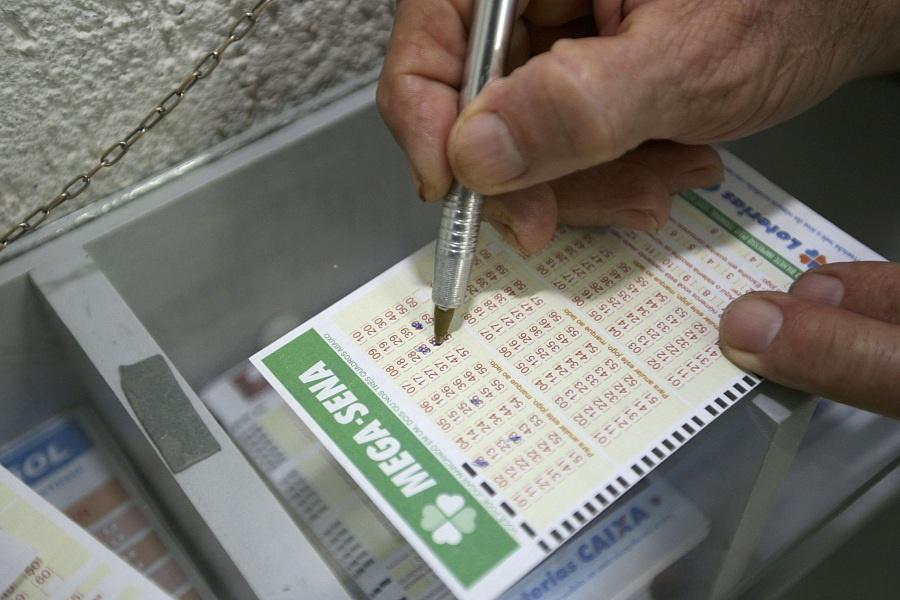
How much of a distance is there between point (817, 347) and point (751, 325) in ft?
0.12

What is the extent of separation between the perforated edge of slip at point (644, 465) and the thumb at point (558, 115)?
146 millimetres

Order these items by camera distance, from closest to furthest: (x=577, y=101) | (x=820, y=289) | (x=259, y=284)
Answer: (x=577, y=101), (x=820, y=289), (x=259, y=284)

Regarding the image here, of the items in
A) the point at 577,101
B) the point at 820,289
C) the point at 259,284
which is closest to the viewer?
the point at 577,101

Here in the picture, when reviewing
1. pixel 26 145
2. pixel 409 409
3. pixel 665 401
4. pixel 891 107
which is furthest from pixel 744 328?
pixel 26 145

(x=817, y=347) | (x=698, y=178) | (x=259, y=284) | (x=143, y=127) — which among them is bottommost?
(x=817, y=347)

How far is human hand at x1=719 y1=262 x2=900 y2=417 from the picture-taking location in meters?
0.47

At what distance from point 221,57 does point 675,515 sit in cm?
40

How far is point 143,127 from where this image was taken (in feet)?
1.75

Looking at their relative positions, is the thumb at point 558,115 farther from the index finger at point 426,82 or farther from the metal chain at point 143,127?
the metal chain at point 143,127

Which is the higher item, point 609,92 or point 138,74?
point 138,74

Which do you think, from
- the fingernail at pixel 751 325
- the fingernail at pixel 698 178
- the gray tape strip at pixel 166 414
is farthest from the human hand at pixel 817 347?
the gray tape strip at pixel 166 414

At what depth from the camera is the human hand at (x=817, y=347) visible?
1.55 feet

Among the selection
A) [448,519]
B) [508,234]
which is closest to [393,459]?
[448,519]

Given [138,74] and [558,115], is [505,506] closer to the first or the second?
[558,115]
